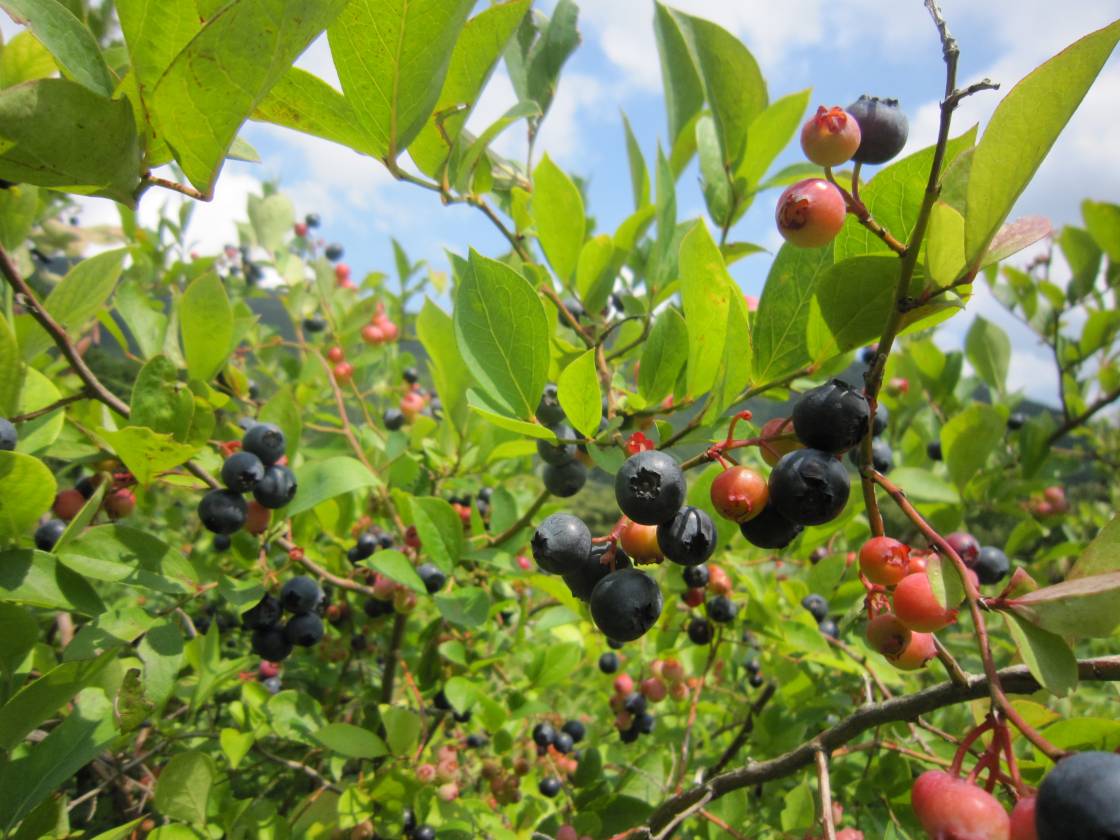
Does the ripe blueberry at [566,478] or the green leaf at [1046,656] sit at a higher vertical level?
the green leaf at [1046,656]

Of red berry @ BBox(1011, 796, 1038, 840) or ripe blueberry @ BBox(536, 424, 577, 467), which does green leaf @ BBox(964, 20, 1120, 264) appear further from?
ripe blueberry @ BBox(536, 424, 577, 467)

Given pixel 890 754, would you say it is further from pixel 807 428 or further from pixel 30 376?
pixel 30 376

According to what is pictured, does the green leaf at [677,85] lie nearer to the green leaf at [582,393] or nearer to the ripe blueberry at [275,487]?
the green leaf at [582,393]

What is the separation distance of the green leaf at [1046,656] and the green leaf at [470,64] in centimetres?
93

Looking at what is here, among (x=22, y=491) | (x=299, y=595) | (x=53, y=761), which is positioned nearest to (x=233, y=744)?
(x=299, y=595)

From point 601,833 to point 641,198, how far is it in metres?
1.61

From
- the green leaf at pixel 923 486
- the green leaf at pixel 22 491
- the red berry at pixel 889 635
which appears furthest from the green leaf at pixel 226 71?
the green leaf at pixel 923 486

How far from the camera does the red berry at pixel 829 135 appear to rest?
0.86 m

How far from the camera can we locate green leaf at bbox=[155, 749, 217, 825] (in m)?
1.33

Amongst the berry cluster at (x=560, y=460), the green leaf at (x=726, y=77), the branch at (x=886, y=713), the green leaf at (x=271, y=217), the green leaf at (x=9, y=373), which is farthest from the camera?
the green leaf at (x=271, y=217)

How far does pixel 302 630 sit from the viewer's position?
166cm

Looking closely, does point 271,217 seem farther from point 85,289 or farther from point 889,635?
point 889,635

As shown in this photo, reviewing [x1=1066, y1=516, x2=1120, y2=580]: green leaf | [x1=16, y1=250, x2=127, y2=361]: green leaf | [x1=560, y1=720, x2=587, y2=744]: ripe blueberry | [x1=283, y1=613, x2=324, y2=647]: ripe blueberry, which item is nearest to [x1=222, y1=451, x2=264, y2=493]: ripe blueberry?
[x1=16, y1=250, x2=127, y2=361]: green leaf

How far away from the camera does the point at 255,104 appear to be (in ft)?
2.32
